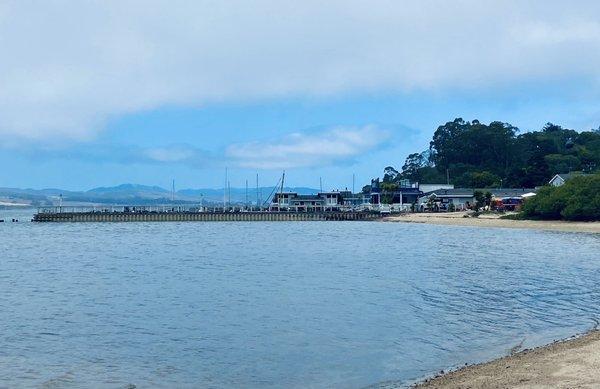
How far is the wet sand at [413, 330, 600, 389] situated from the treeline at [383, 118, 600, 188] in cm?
11517

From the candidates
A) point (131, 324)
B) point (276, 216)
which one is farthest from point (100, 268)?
point (276, 216)

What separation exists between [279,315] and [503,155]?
135764 mm

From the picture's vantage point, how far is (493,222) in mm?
86250

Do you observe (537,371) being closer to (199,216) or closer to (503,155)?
(199,216)

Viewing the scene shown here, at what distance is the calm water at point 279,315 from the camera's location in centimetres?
1752

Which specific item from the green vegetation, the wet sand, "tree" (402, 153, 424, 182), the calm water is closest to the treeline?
"tree" (402, 153, 424, 182)

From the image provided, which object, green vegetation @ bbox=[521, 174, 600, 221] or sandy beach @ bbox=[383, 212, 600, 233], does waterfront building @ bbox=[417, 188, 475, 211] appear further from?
green vegetation @ bbox=[521, 174, 600, 221]

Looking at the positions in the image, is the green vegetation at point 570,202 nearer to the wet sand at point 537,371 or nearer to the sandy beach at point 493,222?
the sandy beach at point 493,222

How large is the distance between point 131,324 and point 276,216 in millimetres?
97937

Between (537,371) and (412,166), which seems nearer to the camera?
(537,371)

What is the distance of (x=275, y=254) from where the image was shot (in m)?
51.3

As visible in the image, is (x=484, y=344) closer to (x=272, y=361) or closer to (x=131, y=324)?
(x=272, y=361)

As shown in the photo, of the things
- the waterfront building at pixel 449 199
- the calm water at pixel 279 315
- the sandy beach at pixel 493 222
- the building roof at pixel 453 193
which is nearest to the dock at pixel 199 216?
the waterfront building at pixel 449 199

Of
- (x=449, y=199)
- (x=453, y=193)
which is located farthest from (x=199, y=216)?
(x=453, y=193)
